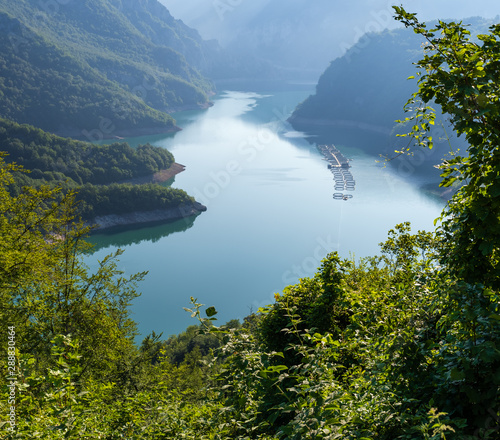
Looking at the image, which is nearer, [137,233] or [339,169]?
[137,233]

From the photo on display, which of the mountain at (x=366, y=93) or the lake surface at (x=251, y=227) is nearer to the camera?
the lake surface at (x=251, y=227)

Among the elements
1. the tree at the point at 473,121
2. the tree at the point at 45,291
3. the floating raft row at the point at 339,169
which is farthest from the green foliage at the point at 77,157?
the tree at the point at 473,121

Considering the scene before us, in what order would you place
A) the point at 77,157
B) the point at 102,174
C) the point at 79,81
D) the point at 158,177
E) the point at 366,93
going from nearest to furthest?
the point at 102,174 → the point at 158,177 → the point at 77,157 → the point at 79,81 → the point at 366,93

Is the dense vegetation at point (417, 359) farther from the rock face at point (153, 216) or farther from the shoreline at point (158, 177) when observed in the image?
the shoreline at point (158, 177)

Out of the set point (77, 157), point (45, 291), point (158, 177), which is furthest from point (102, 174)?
point (45, 291)

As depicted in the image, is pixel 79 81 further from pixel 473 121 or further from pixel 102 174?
pixel 473 121

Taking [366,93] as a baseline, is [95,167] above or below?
below

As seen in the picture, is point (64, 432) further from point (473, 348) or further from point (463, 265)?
point (463, 265)
